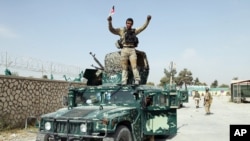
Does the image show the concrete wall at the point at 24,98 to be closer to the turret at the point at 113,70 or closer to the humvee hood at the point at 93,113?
the turret at the point at 113,70

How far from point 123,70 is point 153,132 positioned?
6.13 ft

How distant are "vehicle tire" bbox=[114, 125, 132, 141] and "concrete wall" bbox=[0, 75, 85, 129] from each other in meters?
3.55

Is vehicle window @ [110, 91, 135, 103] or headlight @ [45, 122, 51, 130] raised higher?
vehicle window @ [110, 91, 135, 103]

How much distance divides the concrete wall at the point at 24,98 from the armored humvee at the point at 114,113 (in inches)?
80.8

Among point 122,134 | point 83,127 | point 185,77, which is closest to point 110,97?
point 122,134

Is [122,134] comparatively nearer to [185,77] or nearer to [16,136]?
[16,136]

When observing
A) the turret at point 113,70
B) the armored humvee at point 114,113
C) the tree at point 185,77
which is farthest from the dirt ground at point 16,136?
the tree at point 185,77

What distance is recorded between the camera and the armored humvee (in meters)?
5.83

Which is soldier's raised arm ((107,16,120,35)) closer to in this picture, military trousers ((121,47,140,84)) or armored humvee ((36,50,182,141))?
Answer: military trousers ((121,47,140,84))

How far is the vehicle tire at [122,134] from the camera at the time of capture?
5.94 meters

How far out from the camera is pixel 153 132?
7.55 m

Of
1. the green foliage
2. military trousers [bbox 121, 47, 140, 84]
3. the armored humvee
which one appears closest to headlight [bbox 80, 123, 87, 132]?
the armored humvee

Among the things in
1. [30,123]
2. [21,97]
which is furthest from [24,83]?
[30,123]

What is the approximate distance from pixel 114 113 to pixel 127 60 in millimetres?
2559
